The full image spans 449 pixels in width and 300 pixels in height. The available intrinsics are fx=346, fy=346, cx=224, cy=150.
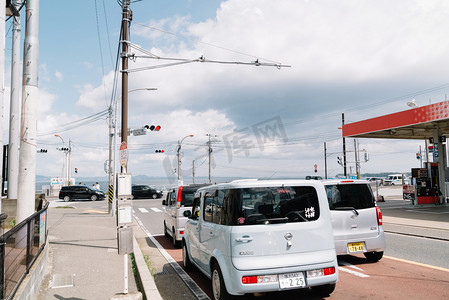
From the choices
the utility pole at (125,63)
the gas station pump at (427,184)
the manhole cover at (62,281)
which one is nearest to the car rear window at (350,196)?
the manhole cover at (62,281)

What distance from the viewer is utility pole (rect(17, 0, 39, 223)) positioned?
855cm

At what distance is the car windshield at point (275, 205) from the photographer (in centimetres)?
490

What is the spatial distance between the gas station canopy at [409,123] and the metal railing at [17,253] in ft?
58.9

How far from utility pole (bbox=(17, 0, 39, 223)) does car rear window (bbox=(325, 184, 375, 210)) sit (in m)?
7.25

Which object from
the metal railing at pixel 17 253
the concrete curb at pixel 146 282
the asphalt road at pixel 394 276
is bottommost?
the asphalt road at pixel 394 276

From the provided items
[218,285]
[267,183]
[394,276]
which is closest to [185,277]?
[218,285]

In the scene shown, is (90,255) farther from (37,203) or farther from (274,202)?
(274,202)

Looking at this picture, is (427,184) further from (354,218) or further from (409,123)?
(354,218)

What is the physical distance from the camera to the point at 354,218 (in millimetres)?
7320

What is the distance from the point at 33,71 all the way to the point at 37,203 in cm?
662

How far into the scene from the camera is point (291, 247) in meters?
4.82

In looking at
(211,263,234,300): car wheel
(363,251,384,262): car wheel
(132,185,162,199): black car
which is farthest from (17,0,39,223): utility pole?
(132,185,162,199): black car

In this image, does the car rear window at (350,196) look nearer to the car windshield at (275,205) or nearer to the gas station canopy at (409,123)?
the car windshield at (275,205)

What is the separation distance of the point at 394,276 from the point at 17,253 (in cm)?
652
